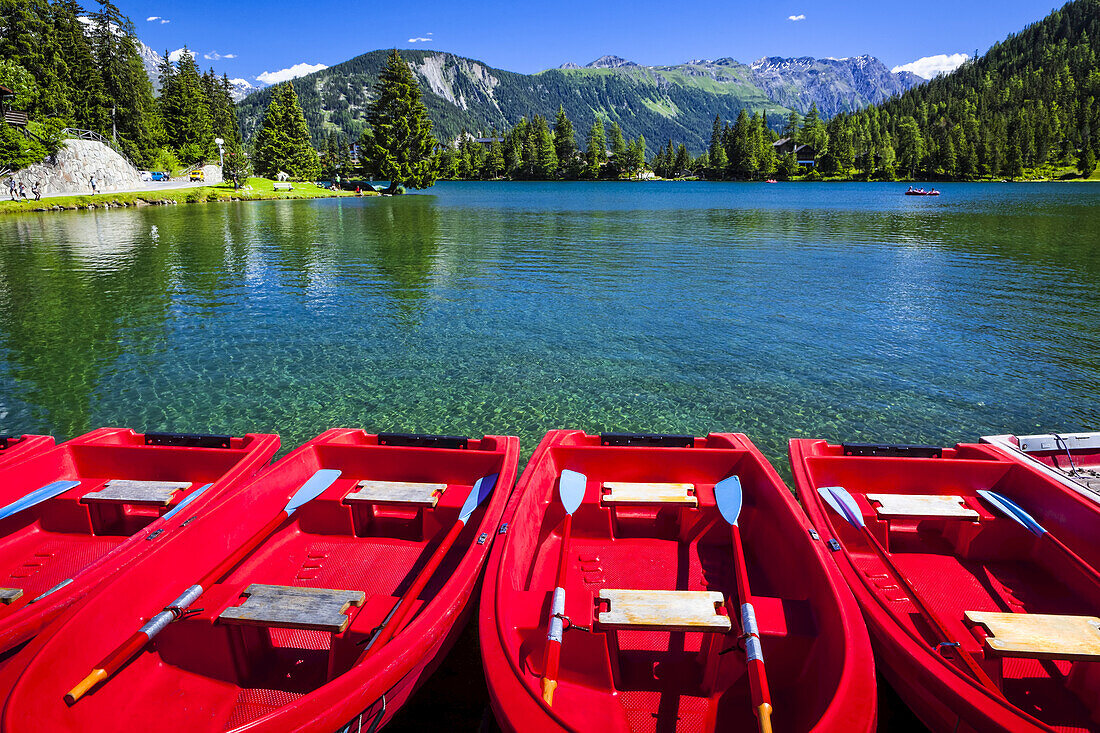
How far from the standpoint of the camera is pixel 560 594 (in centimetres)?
426

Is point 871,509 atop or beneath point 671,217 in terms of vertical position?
beneath

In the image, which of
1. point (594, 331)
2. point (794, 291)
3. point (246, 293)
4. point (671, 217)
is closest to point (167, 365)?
point (246, 293)

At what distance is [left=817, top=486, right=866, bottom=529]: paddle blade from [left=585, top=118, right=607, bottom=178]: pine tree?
617ft

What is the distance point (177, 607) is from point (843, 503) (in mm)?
6079

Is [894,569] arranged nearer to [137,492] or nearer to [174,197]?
[137,492]

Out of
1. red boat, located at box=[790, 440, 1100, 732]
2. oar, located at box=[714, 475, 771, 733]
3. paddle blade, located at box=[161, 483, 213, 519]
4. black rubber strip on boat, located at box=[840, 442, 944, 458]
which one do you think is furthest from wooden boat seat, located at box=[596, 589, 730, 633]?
paddle blade, located at box=[161, 483, 213, 519]

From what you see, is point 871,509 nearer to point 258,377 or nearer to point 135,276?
point 258,377

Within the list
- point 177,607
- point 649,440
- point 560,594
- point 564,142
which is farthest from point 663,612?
point 564,142

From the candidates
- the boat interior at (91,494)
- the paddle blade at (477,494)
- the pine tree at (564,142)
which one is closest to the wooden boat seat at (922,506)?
the paddle blade at (477,494)

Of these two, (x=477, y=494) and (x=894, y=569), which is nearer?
(x=894, y=569)

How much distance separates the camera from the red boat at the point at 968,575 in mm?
3691

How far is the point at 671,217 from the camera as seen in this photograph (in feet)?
188

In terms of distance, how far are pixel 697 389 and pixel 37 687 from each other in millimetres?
11557

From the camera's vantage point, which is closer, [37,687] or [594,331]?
[37,687]
